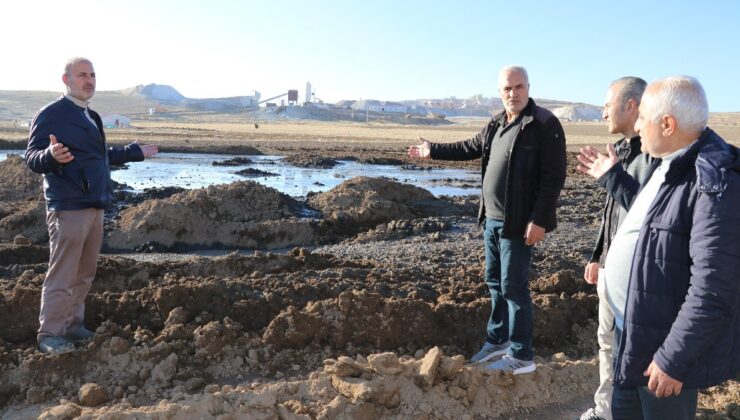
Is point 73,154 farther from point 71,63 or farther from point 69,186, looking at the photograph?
point 71,63

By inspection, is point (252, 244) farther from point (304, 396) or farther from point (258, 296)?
point (304, 396)

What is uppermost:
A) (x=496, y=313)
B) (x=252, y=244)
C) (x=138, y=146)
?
(x=138, y=146)

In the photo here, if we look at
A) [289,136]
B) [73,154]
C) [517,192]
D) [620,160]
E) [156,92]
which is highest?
[156,92]

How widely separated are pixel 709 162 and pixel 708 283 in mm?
440

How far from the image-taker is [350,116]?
10988 centimetres

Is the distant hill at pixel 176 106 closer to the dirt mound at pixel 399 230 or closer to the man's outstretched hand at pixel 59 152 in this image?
the dirt mound at pixel 399 230

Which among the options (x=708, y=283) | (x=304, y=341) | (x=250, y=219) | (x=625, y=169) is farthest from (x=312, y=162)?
(x=708, y=283)

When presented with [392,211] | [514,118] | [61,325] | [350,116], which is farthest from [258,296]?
[350,116]

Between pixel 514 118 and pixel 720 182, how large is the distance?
1.95 m

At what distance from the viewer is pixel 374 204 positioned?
41.1ft

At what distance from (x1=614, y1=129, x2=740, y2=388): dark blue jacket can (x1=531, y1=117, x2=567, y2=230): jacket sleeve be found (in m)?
1.47

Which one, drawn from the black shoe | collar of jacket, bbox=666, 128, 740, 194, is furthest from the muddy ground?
collar of jacket, bbox=666, 128, 740, 194

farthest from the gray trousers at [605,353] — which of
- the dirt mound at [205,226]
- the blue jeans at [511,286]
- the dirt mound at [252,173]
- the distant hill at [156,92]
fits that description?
the distant hill at [156,92]

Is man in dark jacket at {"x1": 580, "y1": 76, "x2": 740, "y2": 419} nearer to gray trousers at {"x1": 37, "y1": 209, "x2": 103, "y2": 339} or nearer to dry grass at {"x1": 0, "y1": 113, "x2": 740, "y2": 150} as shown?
gray trousers at {"x1": 37, "y1": 209, "x2": 103, "y2": 339}
